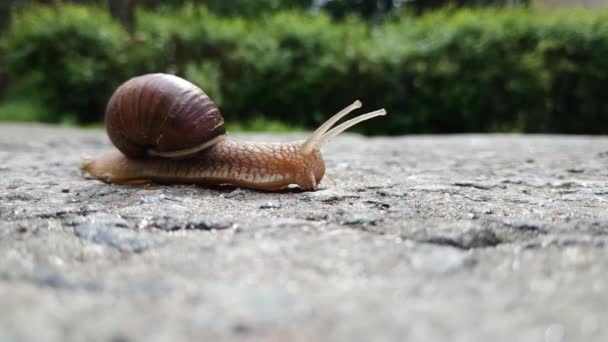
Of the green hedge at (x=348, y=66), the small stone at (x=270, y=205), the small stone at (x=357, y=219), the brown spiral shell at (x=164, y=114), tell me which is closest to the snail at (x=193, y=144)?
the brown spiral shell at (x=164, y=114)

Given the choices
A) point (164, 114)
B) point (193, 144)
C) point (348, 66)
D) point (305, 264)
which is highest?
point (348, 66)

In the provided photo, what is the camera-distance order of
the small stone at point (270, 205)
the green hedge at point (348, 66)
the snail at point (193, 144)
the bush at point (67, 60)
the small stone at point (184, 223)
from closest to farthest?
the small stone at point (184, 223) < the small stone at point (270, 205) < the snail at point (193, 144) < the green hedge at point (348, 66) < the bush at point (67, 60)

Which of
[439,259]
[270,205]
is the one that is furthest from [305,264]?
[270,205]

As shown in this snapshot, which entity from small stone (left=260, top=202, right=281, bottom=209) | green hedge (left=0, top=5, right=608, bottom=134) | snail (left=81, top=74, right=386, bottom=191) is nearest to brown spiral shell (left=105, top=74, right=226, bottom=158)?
snail (left=81, top=74, right=386, bottom=191)

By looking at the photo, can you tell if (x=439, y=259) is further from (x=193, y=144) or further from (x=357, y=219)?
(x=193, y=144)

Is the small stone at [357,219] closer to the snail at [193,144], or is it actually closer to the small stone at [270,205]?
the small stone at [270,205]

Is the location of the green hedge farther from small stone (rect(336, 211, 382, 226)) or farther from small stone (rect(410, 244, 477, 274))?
small stone (rect(410, 244, 477, 274))

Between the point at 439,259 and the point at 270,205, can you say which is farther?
the point at 270,205
